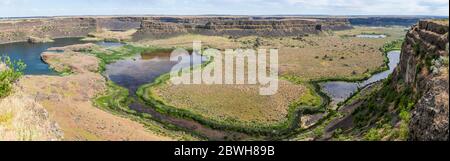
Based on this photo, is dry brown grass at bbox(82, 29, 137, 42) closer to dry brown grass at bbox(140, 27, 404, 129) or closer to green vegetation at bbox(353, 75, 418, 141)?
dry brown grass at bbox(140, 27, 404, 129)

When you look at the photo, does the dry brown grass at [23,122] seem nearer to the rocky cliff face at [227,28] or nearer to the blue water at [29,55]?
the blue water at [29,55]

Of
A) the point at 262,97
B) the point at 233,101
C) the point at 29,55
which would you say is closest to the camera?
the point at 233,101

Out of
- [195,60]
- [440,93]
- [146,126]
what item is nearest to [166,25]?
[195,60]

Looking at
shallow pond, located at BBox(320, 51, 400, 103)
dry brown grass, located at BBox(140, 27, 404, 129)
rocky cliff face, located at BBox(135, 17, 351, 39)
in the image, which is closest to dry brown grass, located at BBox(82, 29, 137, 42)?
rocky cliff face, located at BBox(135, 17, 351, 39)

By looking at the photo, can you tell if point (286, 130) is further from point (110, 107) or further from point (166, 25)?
point (166, 25)

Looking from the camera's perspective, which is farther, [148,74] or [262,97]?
[148,74]

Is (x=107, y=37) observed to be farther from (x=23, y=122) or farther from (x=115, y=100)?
(x=23, y=122)

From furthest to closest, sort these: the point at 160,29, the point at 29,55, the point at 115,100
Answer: the point at 160,29
the point at 29,55
the point at 115,100

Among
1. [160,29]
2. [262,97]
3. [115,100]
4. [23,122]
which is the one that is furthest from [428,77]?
[160,29]
